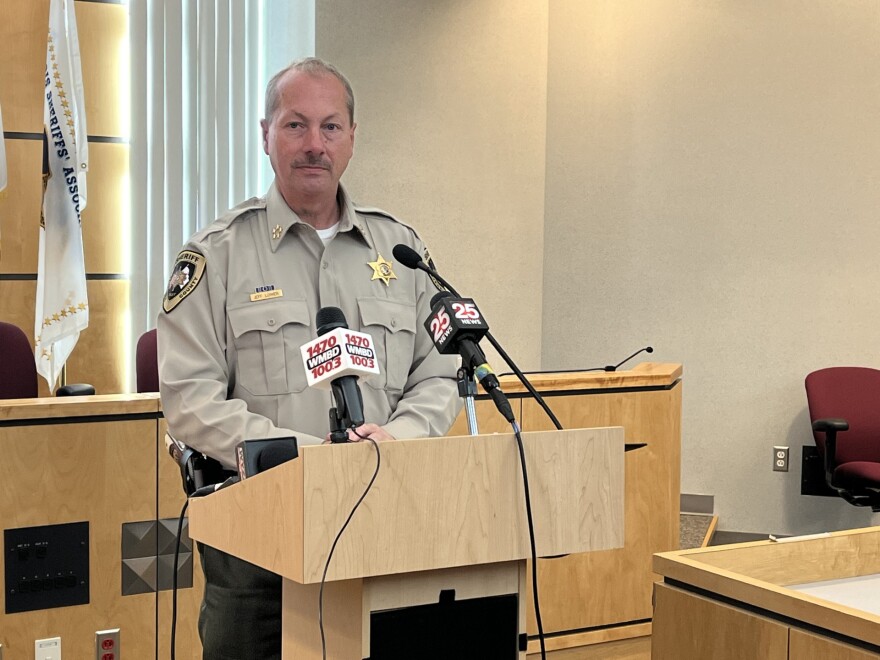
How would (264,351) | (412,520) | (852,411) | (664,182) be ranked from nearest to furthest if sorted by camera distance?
1. (412,520)
2. (264,351)
3. (852,411)
4. (664,182)

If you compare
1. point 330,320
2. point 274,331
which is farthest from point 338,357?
point 274,331

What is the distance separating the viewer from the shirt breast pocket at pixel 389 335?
7.13 ft

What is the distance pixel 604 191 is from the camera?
5812mm

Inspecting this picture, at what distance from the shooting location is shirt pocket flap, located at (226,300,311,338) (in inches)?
81.7

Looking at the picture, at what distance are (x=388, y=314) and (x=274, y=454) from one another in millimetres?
629

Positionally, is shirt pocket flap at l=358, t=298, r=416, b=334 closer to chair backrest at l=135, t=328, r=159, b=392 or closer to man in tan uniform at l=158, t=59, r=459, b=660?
man in tan uniform at l=158, t=59, r=459, b=660

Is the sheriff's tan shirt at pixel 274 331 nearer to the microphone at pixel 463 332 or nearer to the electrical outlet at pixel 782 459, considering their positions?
the microphone at pixel 463 332

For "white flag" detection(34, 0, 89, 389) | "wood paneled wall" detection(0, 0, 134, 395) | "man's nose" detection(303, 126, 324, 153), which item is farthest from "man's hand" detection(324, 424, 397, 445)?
"wood paneled wall" detection(0, 0, 134, 395)

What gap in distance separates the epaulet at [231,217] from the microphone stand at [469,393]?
0.78 m

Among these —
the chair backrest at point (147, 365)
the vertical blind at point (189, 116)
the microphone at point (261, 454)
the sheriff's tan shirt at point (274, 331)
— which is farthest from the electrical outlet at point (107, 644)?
the vertical blind at point (189, 116)

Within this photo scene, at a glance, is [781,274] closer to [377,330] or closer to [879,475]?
[879,475]

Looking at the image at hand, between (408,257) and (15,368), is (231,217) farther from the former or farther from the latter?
(15,368)

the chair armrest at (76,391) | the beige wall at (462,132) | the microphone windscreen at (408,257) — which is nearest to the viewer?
the microphone windscreen at (408,257)

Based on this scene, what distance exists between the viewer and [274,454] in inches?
64.6
